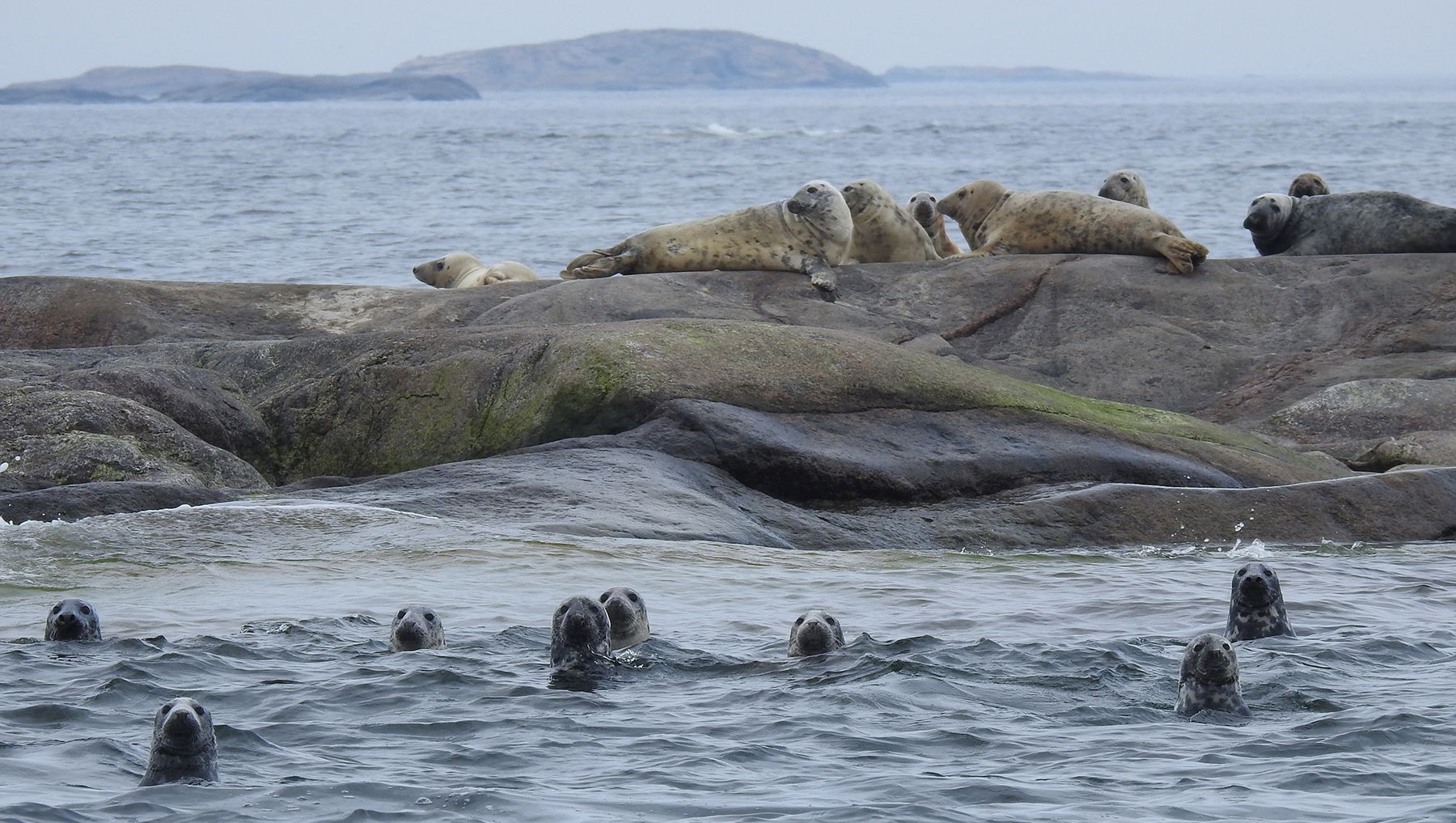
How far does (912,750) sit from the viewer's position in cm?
596

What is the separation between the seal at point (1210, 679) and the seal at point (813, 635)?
4.39 ft

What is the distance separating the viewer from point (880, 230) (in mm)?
16281

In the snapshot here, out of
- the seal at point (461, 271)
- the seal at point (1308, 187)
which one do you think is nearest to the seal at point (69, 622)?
the seal at point (461, 271)

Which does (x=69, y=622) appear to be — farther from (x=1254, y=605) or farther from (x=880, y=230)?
(x=880, y=230)

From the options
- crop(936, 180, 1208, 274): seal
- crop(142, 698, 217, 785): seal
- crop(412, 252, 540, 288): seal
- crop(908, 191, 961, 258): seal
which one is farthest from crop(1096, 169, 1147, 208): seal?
crop(142, 698, 217, 785): seal

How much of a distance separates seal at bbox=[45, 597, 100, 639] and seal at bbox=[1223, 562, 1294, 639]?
14.8 ft

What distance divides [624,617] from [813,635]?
0.76 metres

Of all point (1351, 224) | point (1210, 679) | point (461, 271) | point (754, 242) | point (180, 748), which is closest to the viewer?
point (180, 748)

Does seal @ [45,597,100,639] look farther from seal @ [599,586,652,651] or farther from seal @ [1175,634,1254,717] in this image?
seal @ [1175,634,1254,717]

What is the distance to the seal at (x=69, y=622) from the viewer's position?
6906 millimetres

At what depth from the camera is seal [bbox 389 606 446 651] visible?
276 inches

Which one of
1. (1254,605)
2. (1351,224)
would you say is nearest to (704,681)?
(1254,605)

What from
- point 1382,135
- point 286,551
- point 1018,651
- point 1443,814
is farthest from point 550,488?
point 1382,135

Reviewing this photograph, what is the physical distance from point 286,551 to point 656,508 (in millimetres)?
1781
